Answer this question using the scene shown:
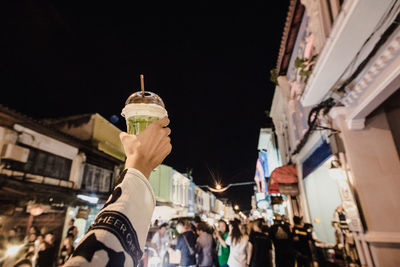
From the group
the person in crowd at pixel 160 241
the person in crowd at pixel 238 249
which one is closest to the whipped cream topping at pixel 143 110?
the person in crowd at pixel 238 249

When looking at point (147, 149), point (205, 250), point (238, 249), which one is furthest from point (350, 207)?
point (147, 149)

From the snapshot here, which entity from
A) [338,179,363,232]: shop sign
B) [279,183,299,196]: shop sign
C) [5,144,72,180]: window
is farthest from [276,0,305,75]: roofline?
[5,144,72,180]: window

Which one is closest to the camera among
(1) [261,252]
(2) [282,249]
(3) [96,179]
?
(1) [261,252]

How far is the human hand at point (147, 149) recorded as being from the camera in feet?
3.86

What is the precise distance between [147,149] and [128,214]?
37 centimetres

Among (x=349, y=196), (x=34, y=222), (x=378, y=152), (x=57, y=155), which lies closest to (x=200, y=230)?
(x=349, y=196)

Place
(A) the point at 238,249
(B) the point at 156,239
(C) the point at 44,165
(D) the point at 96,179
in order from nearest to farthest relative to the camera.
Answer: (A) the point at 238,249
(B) the point at 156,239
(C) the point at 44,165
(D) the point at 96,179

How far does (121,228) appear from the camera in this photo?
2.95 ft

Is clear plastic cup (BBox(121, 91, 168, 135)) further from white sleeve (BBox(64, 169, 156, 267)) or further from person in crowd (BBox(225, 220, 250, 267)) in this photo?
person in crowd (BBox(225, 220, 250, 267))

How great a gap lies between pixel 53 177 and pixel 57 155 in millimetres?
1402

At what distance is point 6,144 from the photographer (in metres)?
10.7

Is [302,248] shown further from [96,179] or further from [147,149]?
[96,179]

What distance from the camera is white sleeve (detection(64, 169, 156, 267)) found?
784 millimetres

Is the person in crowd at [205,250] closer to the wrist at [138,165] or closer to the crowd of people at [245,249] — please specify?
the crowd of people at [245,249]
